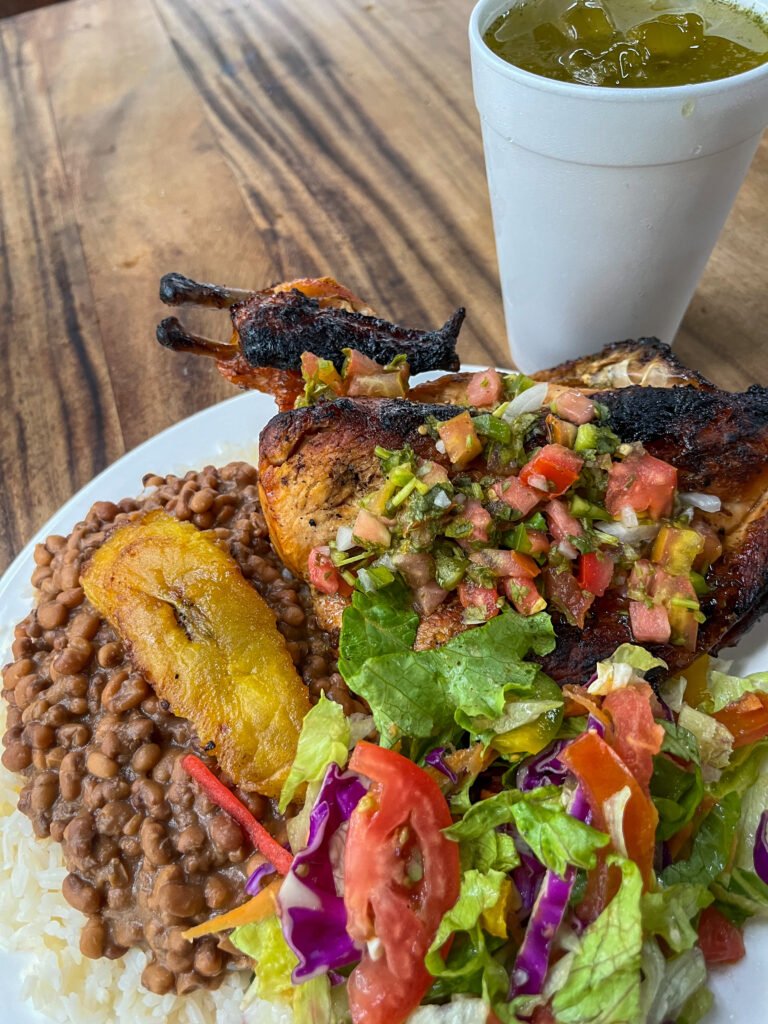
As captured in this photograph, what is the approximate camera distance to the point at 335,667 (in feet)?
5.98

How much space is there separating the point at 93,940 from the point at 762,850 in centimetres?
122

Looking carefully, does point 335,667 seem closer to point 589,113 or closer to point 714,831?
point 714,831

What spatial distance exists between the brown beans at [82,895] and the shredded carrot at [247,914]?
22 centimetres

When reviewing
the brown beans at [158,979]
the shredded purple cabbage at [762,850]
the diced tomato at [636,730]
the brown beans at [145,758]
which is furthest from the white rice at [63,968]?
the shredded purple cabbage at [762,850]

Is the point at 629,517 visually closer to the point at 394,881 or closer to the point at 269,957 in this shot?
the point at 394,881

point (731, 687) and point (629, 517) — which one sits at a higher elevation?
point (629, 517)

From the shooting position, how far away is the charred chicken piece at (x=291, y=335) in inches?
80.2

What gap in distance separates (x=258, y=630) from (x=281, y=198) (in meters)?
2.38

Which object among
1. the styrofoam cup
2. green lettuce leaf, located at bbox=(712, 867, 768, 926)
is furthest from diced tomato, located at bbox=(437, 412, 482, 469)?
green lettuce leaf, located at bbox=(712, 867, 768, 926)

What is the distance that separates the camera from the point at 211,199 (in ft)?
11.7

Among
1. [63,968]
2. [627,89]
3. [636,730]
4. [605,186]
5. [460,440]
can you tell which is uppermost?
[627,89]

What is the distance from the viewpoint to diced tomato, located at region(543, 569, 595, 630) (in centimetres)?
163

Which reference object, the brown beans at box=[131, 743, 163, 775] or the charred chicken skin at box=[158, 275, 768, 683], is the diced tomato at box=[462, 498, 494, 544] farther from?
the brown beans at box=[131, 743, 163, 775]

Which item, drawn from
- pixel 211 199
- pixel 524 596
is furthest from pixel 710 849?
pixel 211 199
